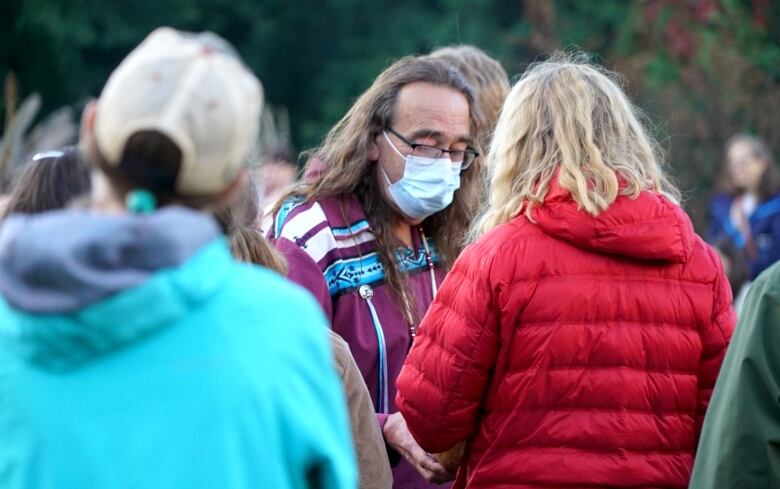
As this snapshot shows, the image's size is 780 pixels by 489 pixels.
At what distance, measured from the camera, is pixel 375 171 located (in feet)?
16.1

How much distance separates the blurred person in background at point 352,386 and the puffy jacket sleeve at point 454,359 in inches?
7.7

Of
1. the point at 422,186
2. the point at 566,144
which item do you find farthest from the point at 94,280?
the point at 422,186

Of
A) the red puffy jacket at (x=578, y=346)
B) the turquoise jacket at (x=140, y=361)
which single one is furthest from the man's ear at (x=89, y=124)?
the red puffy jacket at (x=578, y=346)

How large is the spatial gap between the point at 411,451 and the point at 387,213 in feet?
3.24

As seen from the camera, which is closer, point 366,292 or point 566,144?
point 566,144

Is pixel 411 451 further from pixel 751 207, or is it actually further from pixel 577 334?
pixel 751 207

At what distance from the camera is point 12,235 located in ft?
7.04

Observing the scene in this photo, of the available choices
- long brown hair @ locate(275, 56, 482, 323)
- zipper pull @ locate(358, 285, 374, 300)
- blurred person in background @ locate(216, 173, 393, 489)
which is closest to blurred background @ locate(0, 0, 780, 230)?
long brown hair @ locate(275, 56, 482, 323)

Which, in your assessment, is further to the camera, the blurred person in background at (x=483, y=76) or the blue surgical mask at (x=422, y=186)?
the blurred person in background at (x=483, y=76)

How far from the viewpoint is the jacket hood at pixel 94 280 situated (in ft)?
6.84

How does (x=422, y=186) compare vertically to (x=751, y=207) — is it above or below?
above

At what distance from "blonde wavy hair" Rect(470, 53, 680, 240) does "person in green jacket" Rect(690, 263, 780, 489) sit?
2.21 ft

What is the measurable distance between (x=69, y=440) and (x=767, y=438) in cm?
175

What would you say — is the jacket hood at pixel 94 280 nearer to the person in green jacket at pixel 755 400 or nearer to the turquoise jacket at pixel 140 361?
the turquoise jacket at pixel 140 361
